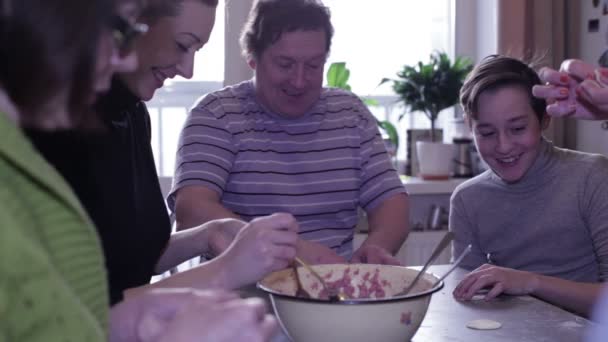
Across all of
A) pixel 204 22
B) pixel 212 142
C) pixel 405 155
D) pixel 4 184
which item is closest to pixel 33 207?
pixel 4 184

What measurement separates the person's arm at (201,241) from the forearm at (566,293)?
2.00 ft

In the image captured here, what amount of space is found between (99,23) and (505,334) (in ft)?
2.76

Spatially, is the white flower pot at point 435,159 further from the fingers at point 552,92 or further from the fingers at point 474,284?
the fingers at point 474,284

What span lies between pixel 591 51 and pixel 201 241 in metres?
2.11

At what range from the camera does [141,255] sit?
1437 mm

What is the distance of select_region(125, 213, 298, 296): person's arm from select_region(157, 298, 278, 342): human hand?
50cm

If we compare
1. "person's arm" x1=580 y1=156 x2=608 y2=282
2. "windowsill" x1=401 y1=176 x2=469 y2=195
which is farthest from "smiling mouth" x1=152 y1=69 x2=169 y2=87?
"windowsill" x1=401 y1=176 x2=469 y2=195

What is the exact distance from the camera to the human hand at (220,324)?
66 cm

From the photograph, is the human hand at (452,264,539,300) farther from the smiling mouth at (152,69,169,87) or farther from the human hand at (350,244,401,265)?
the smiling mouth at (152,69,169,87)

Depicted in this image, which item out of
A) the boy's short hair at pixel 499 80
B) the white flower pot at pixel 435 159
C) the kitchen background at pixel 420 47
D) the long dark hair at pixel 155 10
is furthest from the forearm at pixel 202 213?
the white flower pot at pixel 435 159

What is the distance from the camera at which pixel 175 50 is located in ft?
4.67

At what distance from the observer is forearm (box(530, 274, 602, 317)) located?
1470mm

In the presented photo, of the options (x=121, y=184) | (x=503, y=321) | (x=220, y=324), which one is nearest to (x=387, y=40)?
(x=121, y=184)

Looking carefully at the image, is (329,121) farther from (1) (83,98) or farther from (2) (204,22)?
(1) (83,98)
